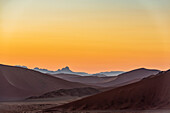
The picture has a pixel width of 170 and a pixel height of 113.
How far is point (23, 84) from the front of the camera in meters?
58.5

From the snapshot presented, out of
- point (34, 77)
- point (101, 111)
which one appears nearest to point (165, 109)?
point (101, 111)

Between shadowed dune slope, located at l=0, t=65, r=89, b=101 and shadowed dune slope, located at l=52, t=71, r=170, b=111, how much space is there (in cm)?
2369

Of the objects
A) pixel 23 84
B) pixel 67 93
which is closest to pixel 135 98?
pixel 67 93

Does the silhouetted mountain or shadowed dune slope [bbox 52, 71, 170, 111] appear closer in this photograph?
shadowed dune slope [bbox 52, 71, 170, 111]

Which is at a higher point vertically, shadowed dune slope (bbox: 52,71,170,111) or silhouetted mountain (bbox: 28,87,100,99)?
silhouetted mountain (bbox: 28,87,100,99)

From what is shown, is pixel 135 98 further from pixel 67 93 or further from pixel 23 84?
pixel 23 84

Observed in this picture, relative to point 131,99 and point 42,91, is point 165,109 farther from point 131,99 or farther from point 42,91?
point 42,91

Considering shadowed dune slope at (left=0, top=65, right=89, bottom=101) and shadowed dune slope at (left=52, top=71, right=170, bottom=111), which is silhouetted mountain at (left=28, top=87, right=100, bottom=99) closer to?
shadowed dune slope at (left=0, top=65, right=89, bottom=101)

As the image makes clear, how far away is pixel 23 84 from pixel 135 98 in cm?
3549

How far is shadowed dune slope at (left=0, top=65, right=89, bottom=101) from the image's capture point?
51719 millimetres

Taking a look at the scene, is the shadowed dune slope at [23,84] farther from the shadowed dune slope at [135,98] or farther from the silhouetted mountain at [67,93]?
the shadowed dune slope at [135,98]

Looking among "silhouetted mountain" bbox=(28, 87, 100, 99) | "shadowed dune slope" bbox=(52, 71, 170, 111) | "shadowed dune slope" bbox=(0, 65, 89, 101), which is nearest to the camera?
"shadowed dune slope" bbox=(52, 71, 170, 111)

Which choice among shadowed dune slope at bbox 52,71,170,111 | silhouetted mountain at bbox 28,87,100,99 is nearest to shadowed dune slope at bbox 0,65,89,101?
silhouetted mountain at bbox 28,87,100,99

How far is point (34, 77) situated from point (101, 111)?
40999 millimetres
